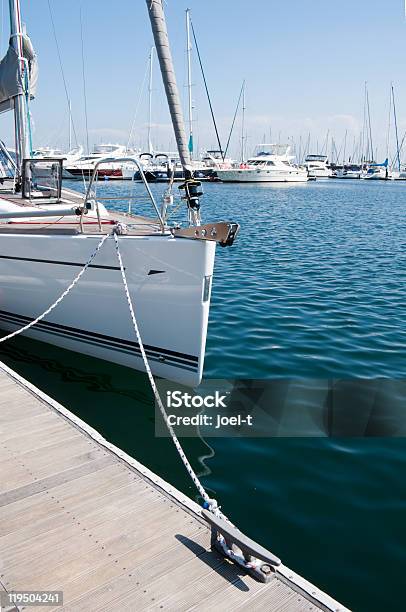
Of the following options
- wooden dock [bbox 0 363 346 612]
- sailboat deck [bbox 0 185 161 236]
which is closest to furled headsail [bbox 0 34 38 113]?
sailboat deck [bbox 0 185 161 236]

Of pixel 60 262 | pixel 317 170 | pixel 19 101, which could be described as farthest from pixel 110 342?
pixel 317 170

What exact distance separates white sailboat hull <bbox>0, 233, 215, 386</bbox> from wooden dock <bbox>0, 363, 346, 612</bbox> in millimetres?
2267

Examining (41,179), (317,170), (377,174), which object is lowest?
(41,179)

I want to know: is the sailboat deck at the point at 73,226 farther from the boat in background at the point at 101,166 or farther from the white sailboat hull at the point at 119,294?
the boat in background at the point at 101,166

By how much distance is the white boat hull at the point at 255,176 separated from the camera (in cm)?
6869

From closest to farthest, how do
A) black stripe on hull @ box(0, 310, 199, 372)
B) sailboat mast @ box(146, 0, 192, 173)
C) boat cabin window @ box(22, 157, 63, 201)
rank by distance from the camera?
1. sailboat mast @ box(146, 0, 192, 173)
2. black stripe on hull @ box(0, 310, 199, 372)
3. boat cabin window @ box(22, 157, 63, 201)

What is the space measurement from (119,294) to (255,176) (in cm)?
6488

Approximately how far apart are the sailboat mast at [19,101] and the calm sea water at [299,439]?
14.1ft

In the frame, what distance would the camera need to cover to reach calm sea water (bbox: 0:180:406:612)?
3.90 m

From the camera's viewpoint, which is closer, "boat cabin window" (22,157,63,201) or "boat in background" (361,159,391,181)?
"boat cabin window" (22,157,63,201)

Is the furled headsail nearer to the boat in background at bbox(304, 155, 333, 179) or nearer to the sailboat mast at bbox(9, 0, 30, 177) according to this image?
the sailboat mast at bbox(9, 0, 30, 177)

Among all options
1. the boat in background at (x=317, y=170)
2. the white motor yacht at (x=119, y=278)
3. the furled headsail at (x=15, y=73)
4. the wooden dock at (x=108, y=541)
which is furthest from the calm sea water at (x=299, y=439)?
the boat in background at (x=317, y=170)

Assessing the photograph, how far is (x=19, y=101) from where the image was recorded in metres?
10.2

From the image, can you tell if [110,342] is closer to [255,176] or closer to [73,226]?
[73,226]
